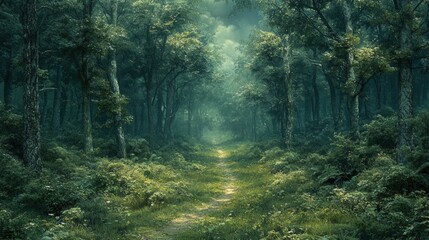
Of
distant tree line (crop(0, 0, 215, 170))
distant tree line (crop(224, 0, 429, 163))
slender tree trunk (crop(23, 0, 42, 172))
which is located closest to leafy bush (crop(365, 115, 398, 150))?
distant tree line (crop(224, 0, 429, 163))

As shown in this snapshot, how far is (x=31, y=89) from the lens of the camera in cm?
1605

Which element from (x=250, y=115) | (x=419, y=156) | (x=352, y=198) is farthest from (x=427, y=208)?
(x=250, y=115)

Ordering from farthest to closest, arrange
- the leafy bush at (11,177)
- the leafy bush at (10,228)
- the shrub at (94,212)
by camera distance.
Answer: the leafy bush at (11,177) → the shrub at (94,212) → the leafy bush at (10,228)

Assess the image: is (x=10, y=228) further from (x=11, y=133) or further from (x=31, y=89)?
(x=11, y=133)

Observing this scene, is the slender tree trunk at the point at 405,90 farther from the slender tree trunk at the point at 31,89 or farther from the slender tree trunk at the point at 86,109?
the slender tree trunk at the point at 86,109

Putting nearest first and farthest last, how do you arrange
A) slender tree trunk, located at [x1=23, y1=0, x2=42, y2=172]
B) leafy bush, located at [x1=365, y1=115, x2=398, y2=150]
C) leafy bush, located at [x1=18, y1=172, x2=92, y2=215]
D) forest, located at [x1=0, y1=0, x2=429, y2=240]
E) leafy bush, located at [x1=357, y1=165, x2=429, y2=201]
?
forest, located at [x1=0, y1=0, x2=429, y2=240] → leafy bush, located at [x1=357, y1=165, x2=429, y2=201] → leafy bush, located at [x1=18, y1=172, x2=92, y2=215] → slender tree trunk, located at [x1=23, y1=0, x2=42, y2=172] → leafy bush, located at [x1=365, y1=115, x2=398, y2=150]

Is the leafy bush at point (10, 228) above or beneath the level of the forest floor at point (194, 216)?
above

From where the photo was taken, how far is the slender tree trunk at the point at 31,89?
15823mm

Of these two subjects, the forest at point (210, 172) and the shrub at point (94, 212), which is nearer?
the forest at point (210, 172)

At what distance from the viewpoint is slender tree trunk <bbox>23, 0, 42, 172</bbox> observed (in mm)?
15823

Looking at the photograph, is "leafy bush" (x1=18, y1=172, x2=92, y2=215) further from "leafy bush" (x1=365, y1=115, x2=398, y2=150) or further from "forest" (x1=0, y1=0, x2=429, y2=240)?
"leafy bush" (x1=365, y1=115, x2=398, y2=150)

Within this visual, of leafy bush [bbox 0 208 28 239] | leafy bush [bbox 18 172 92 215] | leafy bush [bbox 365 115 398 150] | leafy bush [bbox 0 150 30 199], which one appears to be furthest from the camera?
leafy bush [bbox 365 115 398 150]

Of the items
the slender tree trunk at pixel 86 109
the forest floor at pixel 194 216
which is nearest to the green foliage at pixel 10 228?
the forest floor at pixel 194 216

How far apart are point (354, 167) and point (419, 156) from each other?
4516mm
